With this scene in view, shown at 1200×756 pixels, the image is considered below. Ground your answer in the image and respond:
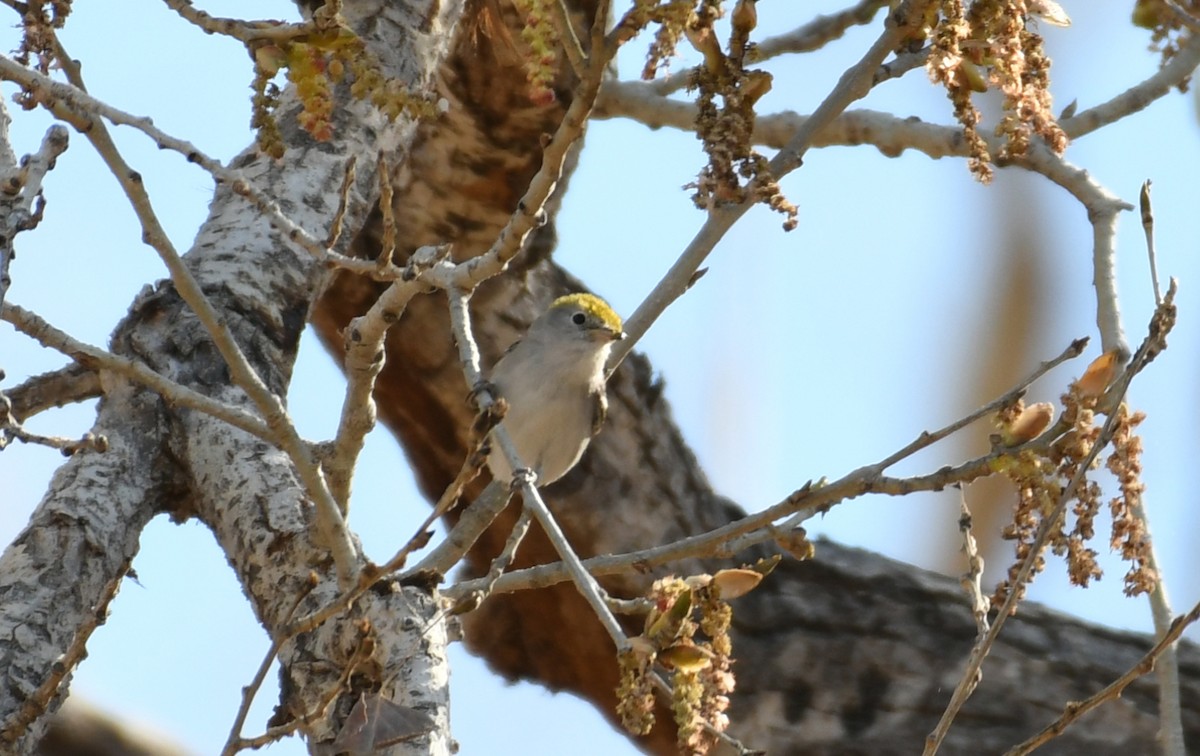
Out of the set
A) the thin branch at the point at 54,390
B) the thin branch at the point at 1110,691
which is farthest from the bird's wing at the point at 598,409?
the thin branch at the point at 1110,691

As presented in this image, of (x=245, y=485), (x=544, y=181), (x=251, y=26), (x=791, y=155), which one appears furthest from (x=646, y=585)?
(x=251, y=26)

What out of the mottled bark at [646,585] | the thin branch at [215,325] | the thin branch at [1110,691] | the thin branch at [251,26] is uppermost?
the mottled bark at [646,585]

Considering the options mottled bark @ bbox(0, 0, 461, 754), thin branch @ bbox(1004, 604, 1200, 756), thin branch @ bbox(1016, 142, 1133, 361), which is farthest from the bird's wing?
thin branch @ bbox(1004, 604, 1200, 756)

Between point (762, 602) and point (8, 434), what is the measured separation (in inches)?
118

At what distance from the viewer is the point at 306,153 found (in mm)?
3676

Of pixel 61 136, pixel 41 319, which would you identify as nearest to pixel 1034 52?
pixel 61 136

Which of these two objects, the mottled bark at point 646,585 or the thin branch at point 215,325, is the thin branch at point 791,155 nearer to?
the thin branch at point 215,325

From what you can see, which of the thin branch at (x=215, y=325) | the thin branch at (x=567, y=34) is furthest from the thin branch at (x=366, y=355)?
the thin branch at (x=567, y=34)

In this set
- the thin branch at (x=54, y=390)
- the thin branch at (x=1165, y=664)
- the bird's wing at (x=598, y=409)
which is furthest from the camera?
the bird's wing at (x=598, y=409)

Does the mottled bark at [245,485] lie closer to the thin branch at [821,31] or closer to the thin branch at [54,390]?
the thin branch at [54,390]

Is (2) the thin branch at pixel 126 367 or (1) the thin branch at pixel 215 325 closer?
(1) the thin branch at pixel 215 325

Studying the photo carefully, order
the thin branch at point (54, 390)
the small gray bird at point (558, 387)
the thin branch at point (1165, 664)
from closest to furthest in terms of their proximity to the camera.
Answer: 1. the thin branch at point (1165, 664)
2. the thin branch at point (54, 390)
3. the small gray bird at point (558, 387)

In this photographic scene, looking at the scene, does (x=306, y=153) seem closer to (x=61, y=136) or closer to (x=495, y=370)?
(x=495, y=370)

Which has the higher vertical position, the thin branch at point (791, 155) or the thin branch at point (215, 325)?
the thin branch at point (791, 155)
